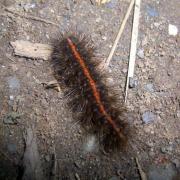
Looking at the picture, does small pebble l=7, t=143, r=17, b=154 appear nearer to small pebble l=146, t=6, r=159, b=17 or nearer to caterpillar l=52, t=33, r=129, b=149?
caterpillar l=52, t=33, r=129, b=149

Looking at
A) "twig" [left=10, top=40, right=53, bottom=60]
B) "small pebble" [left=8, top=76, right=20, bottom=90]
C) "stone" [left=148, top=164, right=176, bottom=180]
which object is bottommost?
"stone" [left=148, top=164, right=176, bottom=180]

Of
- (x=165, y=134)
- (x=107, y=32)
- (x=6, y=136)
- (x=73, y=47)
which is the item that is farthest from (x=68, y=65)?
(x=165, y=134)

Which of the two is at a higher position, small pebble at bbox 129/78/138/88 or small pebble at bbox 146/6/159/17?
small pebble at bbox 146/6/159/17

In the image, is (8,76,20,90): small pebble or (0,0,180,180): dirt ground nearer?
(0,0,180,180): dirt ground

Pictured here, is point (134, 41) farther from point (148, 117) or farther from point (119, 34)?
point (148, 117)

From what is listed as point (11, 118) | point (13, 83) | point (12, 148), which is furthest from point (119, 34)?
point (12, 148)

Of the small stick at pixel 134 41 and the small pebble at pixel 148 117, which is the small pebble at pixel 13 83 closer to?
the small stick at pixel 134 41

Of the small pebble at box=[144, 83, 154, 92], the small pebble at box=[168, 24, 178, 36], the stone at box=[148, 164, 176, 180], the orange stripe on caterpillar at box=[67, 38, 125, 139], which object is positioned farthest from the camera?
the small pebble at box=[168, 24, 178, 36]

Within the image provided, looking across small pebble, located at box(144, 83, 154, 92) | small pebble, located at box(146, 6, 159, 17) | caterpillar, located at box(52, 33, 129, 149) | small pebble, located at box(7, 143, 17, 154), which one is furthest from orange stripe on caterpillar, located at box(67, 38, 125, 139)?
small pebble, located at box(146, 6, 159, 17)

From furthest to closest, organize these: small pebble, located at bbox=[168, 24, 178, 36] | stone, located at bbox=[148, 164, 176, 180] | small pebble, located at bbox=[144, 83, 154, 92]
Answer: small pebble, located at bbox=[168, 24, 178, 36] → small pebble, located at bbox=[144, 83, 154, 92] → stone, located at bbox=[148, 164, 176, 180]
